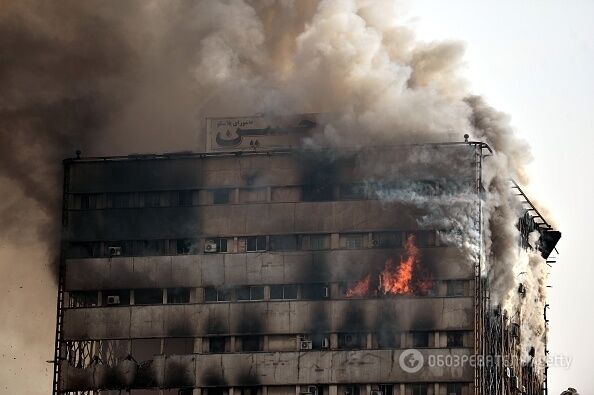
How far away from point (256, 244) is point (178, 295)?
7014mm

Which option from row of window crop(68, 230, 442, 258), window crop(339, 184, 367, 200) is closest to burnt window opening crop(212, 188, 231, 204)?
row of window crop(68, 230, 442, 258)

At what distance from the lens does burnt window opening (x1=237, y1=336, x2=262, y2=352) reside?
4149 inches

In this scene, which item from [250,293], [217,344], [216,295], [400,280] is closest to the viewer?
[400,280]

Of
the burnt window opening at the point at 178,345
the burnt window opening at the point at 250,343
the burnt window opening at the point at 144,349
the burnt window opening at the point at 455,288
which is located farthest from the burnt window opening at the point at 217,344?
the burnt window opening at the point at 455,288

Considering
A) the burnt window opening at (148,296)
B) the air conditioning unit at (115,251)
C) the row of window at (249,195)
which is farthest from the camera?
the air conditioning unit at (115,251)

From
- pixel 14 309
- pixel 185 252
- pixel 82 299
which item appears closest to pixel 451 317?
pixel 185 252

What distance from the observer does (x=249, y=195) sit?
107750 mm

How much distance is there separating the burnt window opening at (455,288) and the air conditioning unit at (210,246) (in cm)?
1764

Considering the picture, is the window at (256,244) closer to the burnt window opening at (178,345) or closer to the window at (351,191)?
the window at (351,191)

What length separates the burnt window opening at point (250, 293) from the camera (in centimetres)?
10575

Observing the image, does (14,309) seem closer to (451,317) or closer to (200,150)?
(200,150)

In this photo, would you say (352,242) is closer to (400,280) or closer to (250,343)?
(400,280)

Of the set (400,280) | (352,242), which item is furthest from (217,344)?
(400,280)

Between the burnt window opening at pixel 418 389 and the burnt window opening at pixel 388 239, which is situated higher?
the burnt window opening at pixel 388 239
